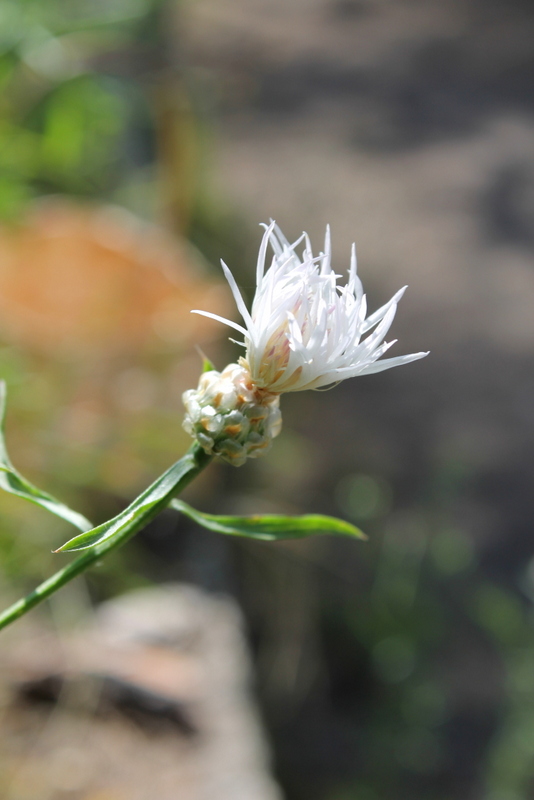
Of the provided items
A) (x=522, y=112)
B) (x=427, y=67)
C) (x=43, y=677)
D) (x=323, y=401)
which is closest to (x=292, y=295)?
(x=43, y=677)

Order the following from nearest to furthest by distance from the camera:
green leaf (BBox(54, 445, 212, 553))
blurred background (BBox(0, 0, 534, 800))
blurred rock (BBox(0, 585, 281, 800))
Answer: green leaf (BBox(54, 445, 212, 553)) → blurred rock (BBox(0, 585, 281, 800)) → blurred background (BBox(0, 0, 534, 800))

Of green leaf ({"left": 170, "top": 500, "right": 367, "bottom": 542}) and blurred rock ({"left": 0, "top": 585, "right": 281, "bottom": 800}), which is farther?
blurred rock ({"left": 0, "top": 585, "right": 281, "bottom": 800})

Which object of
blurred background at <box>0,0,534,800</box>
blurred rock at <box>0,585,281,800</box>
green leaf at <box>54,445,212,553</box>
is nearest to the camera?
green leaf at <box>54,445,212,553</box>

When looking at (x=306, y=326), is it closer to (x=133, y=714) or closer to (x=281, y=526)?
(x=281, y=526)

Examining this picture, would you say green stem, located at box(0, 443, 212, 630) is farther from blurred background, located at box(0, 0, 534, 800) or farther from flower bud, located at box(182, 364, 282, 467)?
blurred background, located at box(0, 0, 534, 800)

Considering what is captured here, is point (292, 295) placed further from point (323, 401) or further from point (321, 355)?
point (323, 401)

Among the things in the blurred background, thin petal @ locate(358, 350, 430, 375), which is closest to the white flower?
thin petal @ locate(358, 350, 430, 375)

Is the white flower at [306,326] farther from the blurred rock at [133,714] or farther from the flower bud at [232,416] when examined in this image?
the blurred rock at [133,714]
